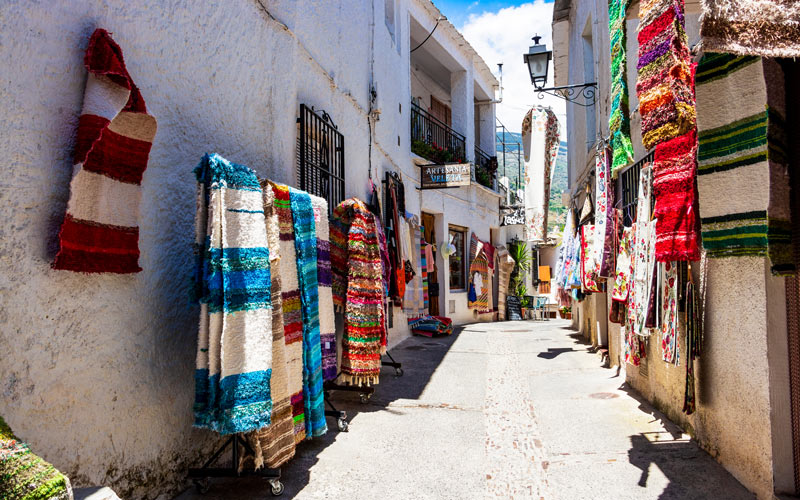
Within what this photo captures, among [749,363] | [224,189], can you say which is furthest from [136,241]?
[749,363]

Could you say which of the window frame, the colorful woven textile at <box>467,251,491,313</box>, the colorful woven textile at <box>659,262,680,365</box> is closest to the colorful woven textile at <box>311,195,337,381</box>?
the colorful woven textile at <box>659,262,680,365</box>

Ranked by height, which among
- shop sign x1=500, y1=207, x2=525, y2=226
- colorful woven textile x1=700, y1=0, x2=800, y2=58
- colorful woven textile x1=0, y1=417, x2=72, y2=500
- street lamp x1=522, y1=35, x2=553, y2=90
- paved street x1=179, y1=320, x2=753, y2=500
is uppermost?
street lamp x1=522, y1=35, x2=553, y2=90

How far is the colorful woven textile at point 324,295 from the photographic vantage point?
4.09 metres

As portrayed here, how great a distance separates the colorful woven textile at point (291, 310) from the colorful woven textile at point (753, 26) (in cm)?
257

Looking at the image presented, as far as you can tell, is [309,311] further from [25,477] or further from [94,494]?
[25,477]

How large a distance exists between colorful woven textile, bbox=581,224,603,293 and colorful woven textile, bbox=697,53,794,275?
130 inches

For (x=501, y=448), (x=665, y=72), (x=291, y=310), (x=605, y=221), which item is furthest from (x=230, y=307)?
(x=605, y=221)

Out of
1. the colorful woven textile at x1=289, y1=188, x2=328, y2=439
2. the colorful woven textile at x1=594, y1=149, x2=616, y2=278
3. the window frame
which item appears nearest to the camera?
the colorful woven textile at x1=289, y1=188, x2=328, y2=439

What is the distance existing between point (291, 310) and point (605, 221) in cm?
390

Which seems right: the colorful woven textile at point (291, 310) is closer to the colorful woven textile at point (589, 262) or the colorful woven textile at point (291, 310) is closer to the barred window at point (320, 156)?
the barred window at point (320, 156)

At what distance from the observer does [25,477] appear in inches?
51.6

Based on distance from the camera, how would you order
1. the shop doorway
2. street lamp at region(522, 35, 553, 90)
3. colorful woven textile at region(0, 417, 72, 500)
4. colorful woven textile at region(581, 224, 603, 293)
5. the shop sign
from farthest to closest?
the shop sign, the shop doorway, street lamp at region(522, 35, 553, 90), colorful woven textile at region(581, 224, 603, 293), colorful woven textile at region(0, 417, 72, 500)

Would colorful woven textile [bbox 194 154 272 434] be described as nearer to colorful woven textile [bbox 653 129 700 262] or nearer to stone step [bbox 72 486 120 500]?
stone step [bbox 72 486 120 500]

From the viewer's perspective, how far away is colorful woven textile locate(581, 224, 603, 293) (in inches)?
243
